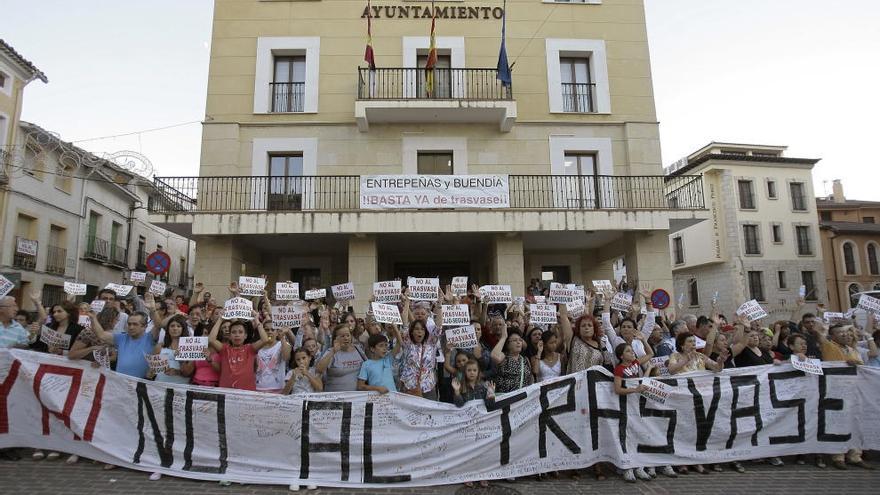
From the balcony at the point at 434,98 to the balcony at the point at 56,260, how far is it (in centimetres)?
1539

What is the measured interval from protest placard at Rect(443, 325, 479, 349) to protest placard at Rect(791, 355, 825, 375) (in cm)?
398

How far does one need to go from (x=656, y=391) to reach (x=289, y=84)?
45.3 ft

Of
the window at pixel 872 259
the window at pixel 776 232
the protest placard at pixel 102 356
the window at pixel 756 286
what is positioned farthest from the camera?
the window at pixel 872 259

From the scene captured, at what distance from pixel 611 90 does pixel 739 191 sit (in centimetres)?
1877

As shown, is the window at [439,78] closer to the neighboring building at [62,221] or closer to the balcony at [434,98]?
the balcony at [434,98]

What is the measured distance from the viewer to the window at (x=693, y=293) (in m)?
31.3

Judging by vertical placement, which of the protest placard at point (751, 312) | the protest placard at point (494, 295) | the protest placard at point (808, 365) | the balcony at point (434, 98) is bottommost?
the protest placard at point (808, 365)

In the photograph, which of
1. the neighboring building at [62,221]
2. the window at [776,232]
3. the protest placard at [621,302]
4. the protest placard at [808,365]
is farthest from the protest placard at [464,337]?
the window at [776,232]

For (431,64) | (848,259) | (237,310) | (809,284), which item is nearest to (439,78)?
(431,64)

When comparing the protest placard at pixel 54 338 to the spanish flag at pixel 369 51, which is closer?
the protest placard at pixel 54 338

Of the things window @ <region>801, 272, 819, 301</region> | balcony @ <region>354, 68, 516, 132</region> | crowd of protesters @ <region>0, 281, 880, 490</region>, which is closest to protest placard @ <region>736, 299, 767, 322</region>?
crowd of protesters @ <region>0, 281, 880, 490</region>

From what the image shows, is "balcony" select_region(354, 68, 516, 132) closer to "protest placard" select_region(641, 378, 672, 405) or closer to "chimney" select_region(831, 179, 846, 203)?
"protest placard" select_region(641, 378, 672, 405)

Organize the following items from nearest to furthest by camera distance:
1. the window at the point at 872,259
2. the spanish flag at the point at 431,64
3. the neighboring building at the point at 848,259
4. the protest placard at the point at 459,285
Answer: the protest placard at the point at 459,285 → the spanish flag at the point at 431,64 → the neighboring building at the point at 848,259 → the window at the point at 872,259

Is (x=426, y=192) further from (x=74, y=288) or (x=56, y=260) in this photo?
(x=56, y=260)
